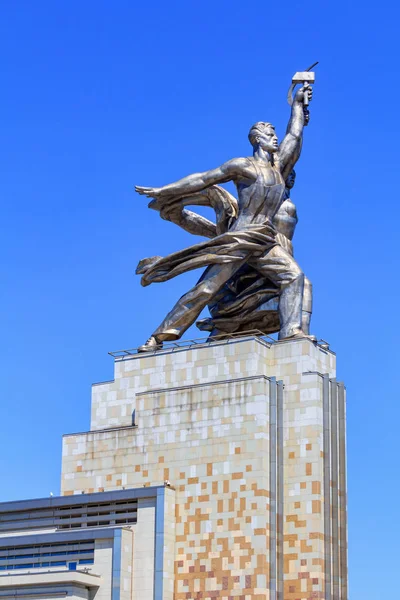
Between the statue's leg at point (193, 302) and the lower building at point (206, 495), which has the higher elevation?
the statue's leg at point (193, 302)

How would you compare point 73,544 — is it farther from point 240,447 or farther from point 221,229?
point 221,229

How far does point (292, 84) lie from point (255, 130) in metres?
3.07

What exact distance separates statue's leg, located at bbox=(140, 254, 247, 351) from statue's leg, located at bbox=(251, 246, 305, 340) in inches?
36.6

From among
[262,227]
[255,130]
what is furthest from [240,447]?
[255,130]

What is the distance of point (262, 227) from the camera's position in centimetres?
5422

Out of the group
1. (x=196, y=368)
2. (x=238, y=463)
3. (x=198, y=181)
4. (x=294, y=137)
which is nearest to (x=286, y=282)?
(x=196, y=368)

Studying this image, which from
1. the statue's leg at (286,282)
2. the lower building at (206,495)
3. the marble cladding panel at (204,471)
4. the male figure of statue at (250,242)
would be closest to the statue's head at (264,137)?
the male figure of statue at (250,242)

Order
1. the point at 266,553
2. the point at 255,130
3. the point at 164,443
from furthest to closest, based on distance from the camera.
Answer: the point at 255,130 → the point at 164,443 → the point at 266,553

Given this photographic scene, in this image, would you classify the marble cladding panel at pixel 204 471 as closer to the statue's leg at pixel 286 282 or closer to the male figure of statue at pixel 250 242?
the statue's leg at pixel 286 282

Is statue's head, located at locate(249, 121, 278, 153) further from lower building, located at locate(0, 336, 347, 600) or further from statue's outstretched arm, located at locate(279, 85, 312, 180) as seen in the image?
lower building, located at locate(0, 336, 347, 600)

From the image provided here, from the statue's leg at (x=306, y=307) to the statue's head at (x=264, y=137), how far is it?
17.0 feet

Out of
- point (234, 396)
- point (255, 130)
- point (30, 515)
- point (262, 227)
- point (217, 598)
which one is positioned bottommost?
point (217, 598)

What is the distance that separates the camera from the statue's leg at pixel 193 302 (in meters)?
54.3

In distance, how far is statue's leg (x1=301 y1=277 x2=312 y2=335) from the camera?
177 feet
